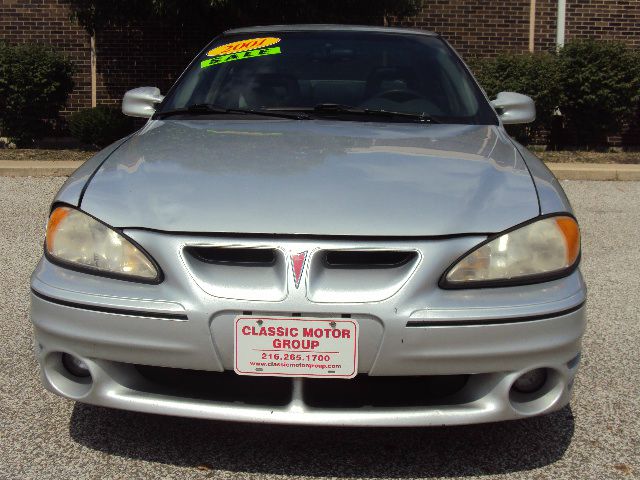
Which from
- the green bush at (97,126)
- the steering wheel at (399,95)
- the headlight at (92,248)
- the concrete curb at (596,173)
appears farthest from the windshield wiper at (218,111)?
the green bush at (97,126)

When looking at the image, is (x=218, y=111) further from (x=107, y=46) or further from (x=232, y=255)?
(x=107, y=46)

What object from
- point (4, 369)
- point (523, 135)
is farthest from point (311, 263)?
point (523, 135)

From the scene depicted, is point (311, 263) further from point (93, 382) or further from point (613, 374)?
point (613, 374)

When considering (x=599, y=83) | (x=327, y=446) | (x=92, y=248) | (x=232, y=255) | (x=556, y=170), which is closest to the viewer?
(x=232, y=255)

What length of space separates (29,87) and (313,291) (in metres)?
10.6

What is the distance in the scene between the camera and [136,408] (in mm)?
2627

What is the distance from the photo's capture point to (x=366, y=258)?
2561 millimetres

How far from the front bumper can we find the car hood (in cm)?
10

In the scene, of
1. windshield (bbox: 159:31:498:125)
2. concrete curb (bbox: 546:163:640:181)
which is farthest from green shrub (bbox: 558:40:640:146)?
windshield (bbox: 159:31:498:125)

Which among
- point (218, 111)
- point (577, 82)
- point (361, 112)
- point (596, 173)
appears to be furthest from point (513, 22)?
point (218, 111)

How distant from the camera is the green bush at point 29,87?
39.6ft

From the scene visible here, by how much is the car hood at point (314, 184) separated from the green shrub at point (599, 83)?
9.61m

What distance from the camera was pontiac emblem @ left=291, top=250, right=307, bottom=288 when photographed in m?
2.48

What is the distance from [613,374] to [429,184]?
5.02 ft
